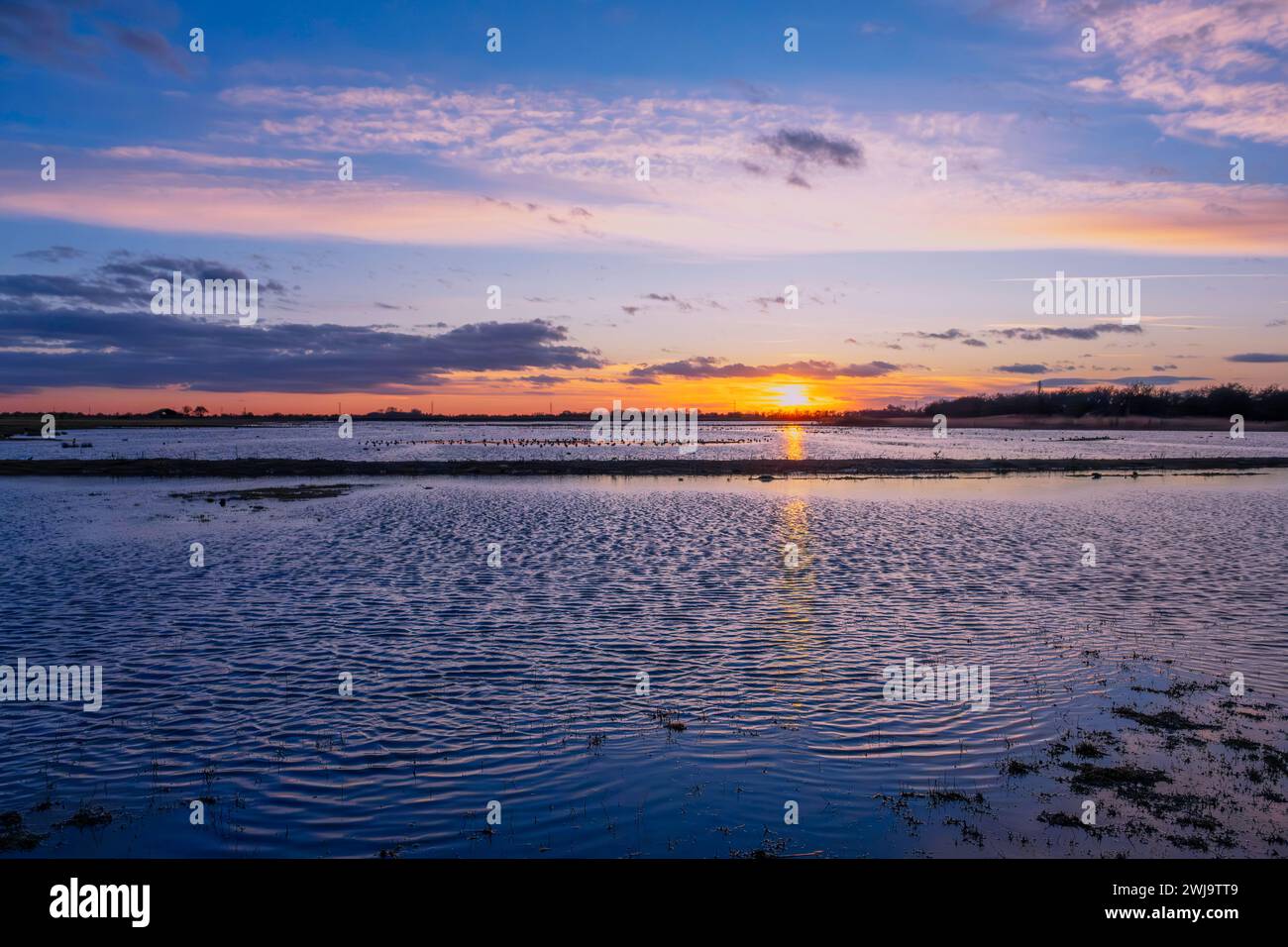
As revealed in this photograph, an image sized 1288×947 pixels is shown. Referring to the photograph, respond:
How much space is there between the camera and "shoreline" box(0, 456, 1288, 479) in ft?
235

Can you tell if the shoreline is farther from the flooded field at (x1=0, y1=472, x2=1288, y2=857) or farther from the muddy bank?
the flooded field at (x1=0, y1=472, x2=1288, y2=857)

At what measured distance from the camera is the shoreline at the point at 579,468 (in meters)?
71.5

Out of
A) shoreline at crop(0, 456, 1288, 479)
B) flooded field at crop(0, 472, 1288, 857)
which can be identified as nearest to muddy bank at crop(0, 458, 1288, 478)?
shoreline at crop(0, 456, 1288, 479)

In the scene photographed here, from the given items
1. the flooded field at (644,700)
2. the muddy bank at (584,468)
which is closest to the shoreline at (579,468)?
the muddy bank at (584,468)

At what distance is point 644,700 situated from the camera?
1418cm

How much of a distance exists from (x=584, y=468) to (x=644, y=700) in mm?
62918

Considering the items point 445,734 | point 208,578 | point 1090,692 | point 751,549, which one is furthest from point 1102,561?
point 208,578

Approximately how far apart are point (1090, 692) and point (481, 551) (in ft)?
72.4

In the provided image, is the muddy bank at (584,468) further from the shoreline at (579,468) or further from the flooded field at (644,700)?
the flooded field at (644,700)

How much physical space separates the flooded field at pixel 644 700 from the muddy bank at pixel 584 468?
4025 cm

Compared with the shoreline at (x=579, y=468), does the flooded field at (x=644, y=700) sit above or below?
below
